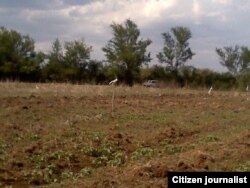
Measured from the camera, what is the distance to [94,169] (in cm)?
1147

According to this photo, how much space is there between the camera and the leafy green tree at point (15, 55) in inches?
2427

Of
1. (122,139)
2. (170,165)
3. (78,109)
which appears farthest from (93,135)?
(78,109)

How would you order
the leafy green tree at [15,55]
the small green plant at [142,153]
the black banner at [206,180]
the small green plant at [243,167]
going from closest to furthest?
the black banner at [206,180] → the small green plant at [243,167] → the small green plant at [142,153] → the leafy green tree at [15,55]

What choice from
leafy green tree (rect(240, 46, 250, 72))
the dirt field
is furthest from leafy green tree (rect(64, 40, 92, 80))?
the dirt field

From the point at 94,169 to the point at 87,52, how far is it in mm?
56271

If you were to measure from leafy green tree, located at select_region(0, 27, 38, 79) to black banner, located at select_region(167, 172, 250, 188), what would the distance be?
55.1m

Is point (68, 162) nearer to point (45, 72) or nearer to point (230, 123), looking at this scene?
point (230, 123)

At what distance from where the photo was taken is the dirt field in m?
10.3

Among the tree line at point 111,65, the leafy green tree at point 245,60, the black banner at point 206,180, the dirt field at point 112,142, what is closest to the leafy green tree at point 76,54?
the tree line at point 111,65

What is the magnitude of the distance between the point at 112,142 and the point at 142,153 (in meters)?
1.62

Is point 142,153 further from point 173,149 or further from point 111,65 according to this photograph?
point 111,65

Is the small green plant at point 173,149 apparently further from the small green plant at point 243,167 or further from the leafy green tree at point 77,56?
the leafy green tree at point 77,56

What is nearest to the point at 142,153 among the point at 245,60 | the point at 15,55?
the point at 15,55

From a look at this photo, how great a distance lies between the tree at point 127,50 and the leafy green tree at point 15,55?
996cm
